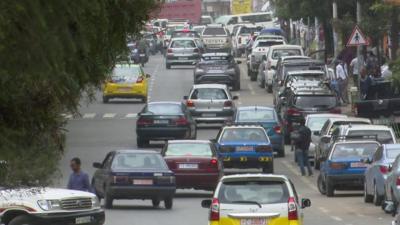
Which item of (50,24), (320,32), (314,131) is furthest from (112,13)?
(320,32)

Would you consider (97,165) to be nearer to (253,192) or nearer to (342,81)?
(253,192)

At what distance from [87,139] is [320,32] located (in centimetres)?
3100

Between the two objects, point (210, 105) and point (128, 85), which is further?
point (128, 85)

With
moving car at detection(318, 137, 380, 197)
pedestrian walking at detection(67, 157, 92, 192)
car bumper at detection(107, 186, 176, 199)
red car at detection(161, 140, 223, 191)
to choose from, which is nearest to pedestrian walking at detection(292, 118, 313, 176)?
moving car at detection(318, 137, 380, 197)

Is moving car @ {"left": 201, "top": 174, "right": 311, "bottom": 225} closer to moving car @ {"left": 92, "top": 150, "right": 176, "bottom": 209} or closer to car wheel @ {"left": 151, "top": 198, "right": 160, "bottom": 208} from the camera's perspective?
moving car @ {"left": 92, "top": 150, "right": 176, "bottom": 209}

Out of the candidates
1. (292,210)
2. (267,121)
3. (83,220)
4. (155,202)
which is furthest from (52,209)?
(267,121)

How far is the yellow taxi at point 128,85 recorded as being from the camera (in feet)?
184

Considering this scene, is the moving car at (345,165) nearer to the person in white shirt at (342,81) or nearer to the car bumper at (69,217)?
the car bumper at (69,217)

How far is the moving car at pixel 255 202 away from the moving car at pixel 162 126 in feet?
78.6

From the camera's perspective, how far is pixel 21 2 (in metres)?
7.97

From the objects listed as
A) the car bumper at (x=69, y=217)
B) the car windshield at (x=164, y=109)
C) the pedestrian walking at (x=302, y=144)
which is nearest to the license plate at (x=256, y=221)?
the car bumper at (x=69, y=217)

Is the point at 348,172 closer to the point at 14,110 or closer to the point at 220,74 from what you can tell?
the point at 14,110

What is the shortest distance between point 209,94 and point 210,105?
0.56 metres

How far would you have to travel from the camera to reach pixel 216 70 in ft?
200
